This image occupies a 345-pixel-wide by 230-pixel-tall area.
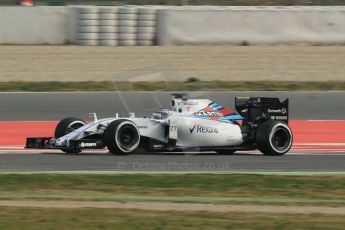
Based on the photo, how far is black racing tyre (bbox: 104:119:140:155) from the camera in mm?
12346

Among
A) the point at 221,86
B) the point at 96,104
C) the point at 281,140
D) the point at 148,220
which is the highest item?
the point at 221,86

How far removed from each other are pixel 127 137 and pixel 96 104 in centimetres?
570

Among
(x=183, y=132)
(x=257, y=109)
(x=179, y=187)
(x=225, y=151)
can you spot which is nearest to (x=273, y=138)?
(x=257, y=109)

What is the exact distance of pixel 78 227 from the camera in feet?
25.0

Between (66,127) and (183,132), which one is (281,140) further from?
(66,127)

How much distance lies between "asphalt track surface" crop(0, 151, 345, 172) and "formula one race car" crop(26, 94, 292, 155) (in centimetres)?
16

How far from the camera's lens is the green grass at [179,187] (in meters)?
9.36

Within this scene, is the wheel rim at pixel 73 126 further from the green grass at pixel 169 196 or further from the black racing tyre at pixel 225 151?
the green grass at pixel 169 196

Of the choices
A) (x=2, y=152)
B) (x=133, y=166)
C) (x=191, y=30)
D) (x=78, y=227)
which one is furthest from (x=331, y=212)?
(x=191, y=30)

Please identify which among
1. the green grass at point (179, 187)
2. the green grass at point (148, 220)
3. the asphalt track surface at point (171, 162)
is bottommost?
the green grass at point (148, 220)

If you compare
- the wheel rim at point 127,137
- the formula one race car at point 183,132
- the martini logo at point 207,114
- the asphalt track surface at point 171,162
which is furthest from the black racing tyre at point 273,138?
the wheel rim at point 127,137

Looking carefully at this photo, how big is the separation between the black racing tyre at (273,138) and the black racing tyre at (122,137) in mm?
1763

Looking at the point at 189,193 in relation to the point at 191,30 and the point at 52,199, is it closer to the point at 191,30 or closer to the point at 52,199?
the point at 52,199

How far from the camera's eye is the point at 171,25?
25.2 m
